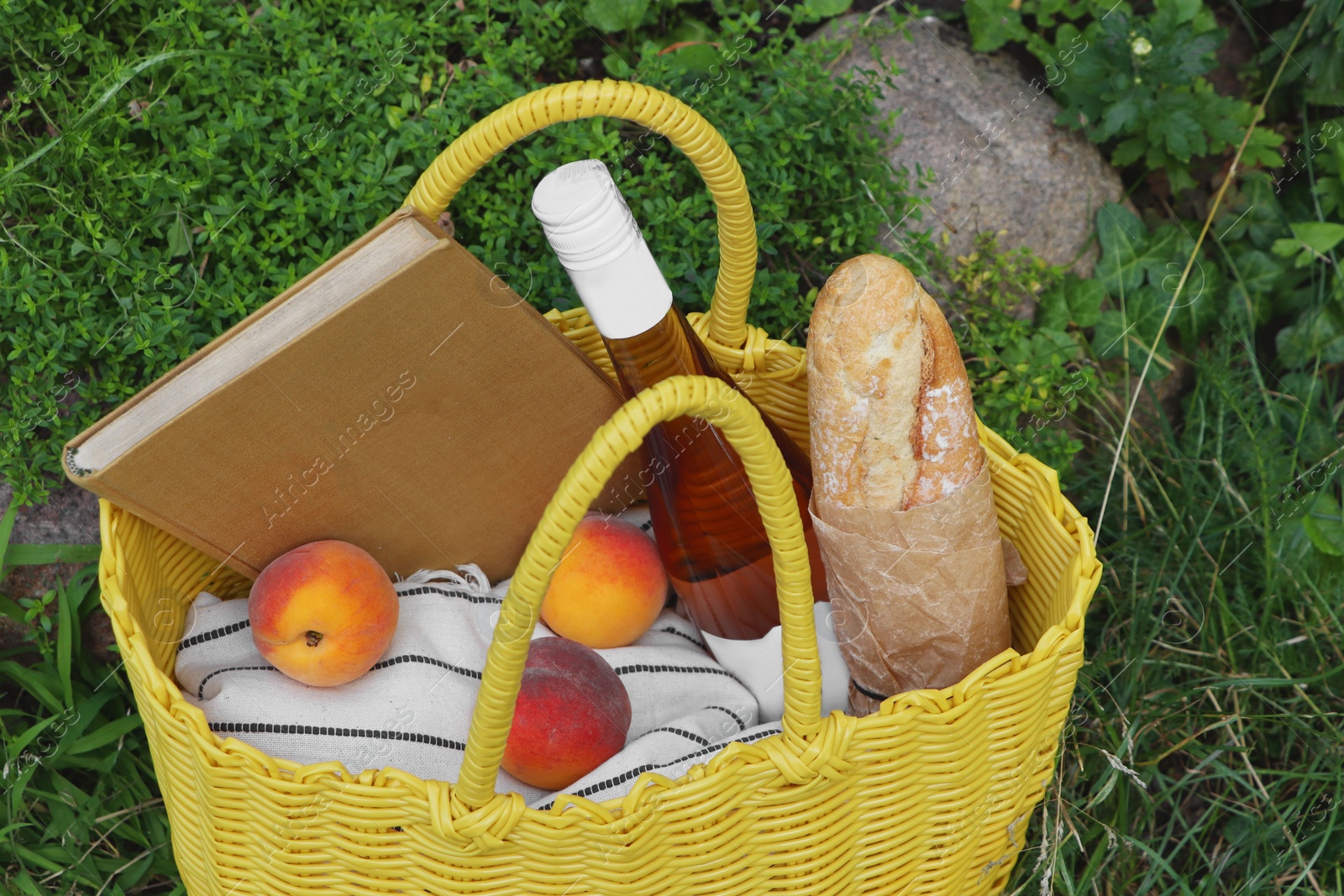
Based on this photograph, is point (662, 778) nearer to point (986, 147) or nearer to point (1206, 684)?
point (1206, 684)

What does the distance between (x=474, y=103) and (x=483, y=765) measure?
3.32ft

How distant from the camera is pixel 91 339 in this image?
1.33 metres

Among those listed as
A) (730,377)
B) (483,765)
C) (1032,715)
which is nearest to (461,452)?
(730,377)

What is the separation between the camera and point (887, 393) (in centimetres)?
100

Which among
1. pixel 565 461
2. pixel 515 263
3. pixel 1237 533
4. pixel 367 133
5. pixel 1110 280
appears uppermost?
pixel 367 133

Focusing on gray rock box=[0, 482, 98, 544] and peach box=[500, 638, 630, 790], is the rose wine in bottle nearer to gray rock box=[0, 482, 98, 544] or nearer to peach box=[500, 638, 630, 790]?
peach box=[500, 638, 630, 790]

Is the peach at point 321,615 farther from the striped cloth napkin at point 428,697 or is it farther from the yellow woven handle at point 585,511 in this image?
the yellow woven handle at point 585,511

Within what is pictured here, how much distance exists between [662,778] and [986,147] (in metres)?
1.39

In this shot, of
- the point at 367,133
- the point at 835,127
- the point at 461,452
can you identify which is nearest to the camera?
the point at 461,452

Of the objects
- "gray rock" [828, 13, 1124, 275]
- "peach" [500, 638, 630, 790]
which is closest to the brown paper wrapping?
"peach" [500, 638, 630, 790]

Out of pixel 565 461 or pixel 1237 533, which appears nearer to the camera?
pixel 565 461

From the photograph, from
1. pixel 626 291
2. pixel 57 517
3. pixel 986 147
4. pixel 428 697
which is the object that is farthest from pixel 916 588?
pixel 57 517

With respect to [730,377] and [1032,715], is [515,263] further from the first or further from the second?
[1032,715]

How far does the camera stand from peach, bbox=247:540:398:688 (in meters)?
1.06
